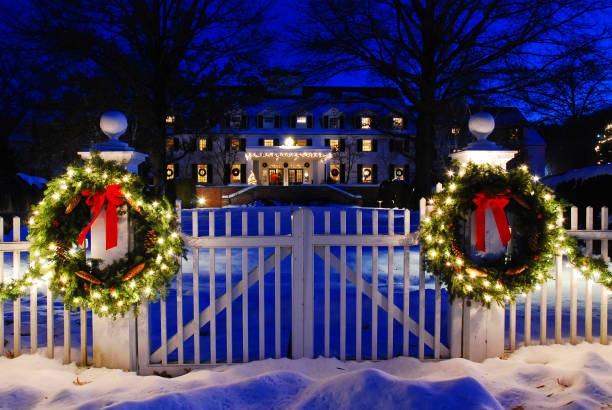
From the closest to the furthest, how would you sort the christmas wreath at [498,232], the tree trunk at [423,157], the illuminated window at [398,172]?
the christmas wreath at [498,232] < the tree trunk at [423,157] < the illuminated window at [398,172]

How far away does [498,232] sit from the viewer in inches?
134

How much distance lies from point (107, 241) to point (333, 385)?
2.16m

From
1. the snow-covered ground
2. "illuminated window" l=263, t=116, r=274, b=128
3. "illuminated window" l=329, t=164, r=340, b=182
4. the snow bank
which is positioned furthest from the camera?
"illuminated window" l=263, t=116, r=274, b=128

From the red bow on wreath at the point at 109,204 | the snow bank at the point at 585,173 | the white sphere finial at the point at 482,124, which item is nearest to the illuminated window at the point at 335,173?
the snow bank at the point at 585,173

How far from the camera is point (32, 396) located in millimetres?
2820

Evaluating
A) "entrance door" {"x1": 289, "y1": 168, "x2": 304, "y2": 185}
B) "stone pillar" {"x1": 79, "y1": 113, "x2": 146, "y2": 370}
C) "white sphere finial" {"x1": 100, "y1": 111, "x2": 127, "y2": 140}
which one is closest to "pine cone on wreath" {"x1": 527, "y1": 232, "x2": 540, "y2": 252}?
"stone pillar" {"x1": 79, "y1": 113, "x2": 146, "y2": 370}

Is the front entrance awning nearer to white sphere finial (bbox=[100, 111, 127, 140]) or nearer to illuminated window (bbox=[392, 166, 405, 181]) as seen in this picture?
illuminated window (bbox=[392, 166, 405, 181])

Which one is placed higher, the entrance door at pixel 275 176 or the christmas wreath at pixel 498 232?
the entrance door at pixel 275 176

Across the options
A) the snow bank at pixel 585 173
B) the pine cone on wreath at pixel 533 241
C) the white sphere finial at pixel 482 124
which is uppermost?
Result: the white sphere finial at pixel 482 124

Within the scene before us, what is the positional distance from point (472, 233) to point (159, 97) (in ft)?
42.2

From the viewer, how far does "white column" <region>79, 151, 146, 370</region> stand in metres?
3.32

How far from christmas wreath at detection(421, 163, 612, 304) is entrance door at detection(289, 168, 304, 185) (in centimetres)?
3588

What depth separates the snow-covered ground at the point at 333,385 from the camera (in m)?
2.59

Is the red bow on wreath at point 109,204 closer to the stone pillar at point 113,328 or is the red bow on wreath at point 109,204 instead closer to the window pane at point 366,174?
the stone pillar at point 113,328
